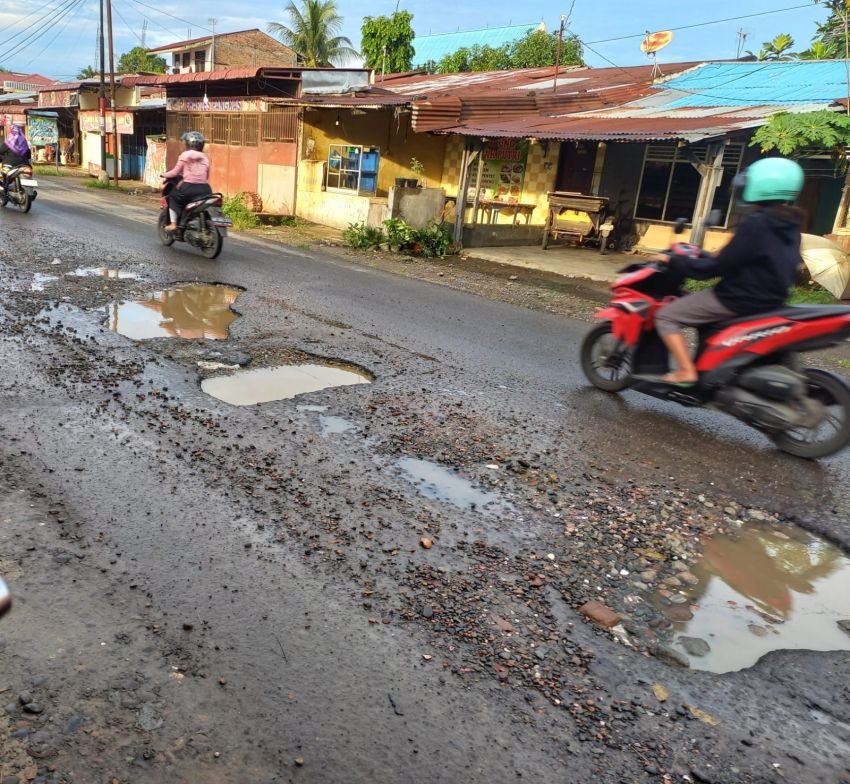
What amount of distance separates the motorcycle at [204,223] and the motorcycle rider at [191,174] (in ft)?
0.38

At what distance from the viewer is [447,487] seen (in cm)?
369

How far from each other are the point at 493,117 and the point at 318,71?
6.06 m

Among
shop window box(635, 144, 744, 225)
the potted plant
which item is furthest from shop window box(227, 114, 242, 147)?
shop window box(635, 144, 744, 225)

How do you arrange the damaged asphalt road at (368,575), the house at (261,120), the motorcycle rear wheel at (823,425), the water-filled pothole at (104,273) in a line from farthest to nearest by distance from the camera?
the house at (261,120), the water-filled pothole at (104,273), the motorcycle rear wheel at (823,425), the damaged asphalt road at (368,575)

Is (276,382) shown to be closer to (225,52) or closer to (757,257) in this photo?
(757,257)

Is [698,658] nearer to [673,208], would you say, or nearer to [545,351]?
[545,351]

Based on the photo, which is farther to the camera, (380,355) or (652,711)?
(380,355)

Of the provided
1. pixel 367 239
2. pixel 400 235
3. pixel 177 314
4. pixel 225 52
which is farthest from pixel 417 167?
pixel 225 52

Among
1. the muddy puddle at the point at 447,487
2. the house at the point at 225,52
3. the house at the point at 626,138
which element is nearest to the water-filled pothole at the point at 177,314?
the muddy puddle at the point at 447,487

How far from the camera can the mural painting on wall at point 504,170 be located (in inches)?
683

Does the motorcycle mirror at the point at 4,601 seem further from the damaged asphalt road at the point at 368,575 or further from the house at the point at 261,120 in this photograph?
the house at the point at 261,120

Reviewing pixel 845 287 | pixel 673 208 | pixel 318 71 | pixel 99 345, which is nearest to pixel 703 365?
pixel 99 345

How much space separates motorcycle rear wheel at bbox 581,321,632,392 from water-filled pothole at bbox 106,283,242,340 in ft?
10.0

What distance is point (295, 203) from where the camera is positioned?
18406 millimetres
